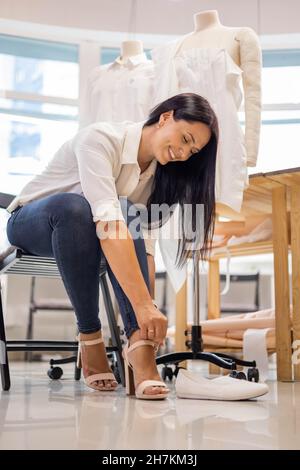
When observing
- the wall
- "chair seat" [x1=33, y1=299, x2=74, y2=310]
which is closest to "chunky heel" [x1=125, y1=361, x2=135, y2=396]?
"chair seat" [x1=33, y1=299, x2=74, y2=310]

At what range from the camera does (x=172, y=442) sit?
71 cm

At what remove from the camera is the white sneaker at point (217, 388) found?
121 cm

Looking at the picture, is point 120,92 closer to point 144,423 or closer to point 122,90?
point 122,90

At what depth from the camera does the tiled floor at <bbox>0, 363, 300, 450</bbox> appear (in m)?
0.71

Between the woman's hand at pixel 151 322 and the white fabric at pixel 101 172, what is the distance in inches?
8.2

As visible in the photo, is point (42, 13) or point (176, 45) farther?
point (42, 13)

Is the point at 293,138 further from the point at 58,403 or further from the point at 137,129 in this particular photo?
the point at 58,403

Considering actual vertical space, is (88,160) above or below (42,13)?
below

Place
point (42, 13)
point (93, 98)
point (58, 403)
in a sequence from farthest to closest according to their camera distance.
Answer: point (42, 13) → point (93, 98) → point (58, 403)

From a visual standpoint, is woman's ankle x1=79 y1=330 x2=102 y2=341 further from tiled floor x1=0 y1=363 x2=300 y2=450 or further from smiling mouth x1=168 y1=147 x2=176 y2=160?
smiling mouth x1=168 y1=147 x2=176 y2=160

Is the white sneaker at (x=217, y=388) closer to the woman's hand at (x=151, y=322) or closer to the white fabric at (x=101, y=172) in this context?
the woman's hand at (x=151, y=322)

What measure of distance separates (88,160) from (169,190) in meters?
0.28

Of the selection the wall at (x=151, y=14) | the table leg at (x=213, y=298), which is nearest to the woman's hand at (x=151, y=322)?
the table leg at (x=213, y=298)

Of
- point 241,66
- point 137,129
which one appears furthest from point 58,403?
point 241,66
